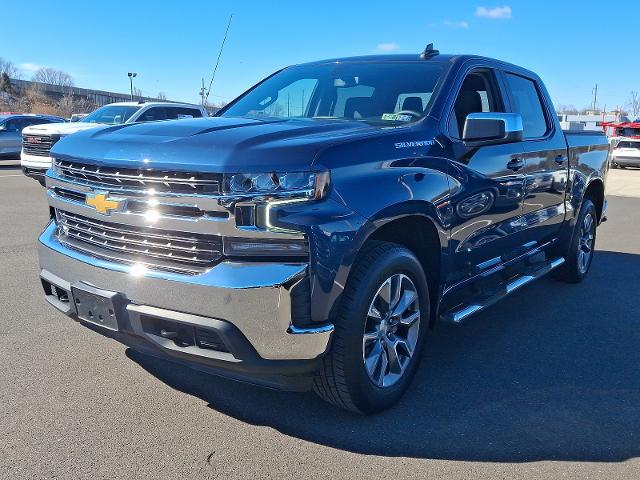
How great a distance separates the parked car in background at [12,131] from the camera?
19.5 metres

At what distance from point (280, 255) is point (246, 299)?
9.2 inches

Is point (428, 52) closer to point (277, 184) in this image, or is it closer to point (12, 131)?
point (277, 184)

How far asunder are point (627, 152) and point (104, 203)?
2600cm

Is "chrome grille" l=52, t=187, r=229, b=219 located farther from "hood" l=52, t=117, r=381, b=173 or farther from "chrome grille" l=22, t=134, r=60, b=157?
"chrome grille" l=22, t=134, r=60, b=157

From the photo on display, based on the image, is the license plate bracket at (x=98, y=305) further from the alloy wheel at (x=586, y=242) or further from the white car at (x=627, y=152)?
the white car at (x=627, y=152)

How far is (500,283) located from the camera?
14.8ft

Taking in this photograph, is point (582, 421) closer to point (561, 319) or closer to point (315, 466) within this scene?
point (315, 466)

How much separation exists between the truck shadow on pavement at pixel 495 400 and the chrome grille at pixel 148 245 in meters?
0.95

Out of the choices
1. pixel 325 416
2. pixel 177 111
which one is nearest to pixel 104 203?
pixel 325 416

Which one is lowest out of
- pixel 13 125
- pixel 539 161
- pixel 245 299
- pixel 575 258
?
pixel 575 258

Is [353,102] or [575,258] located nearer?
[353,102]

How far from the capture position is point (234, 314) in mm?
2594

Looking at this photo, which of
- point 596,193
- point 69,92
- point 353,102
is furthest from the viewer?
point 69,92

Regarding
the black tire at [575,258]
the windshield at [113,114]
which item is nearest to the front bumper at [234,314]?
the black tire at [575,258]
